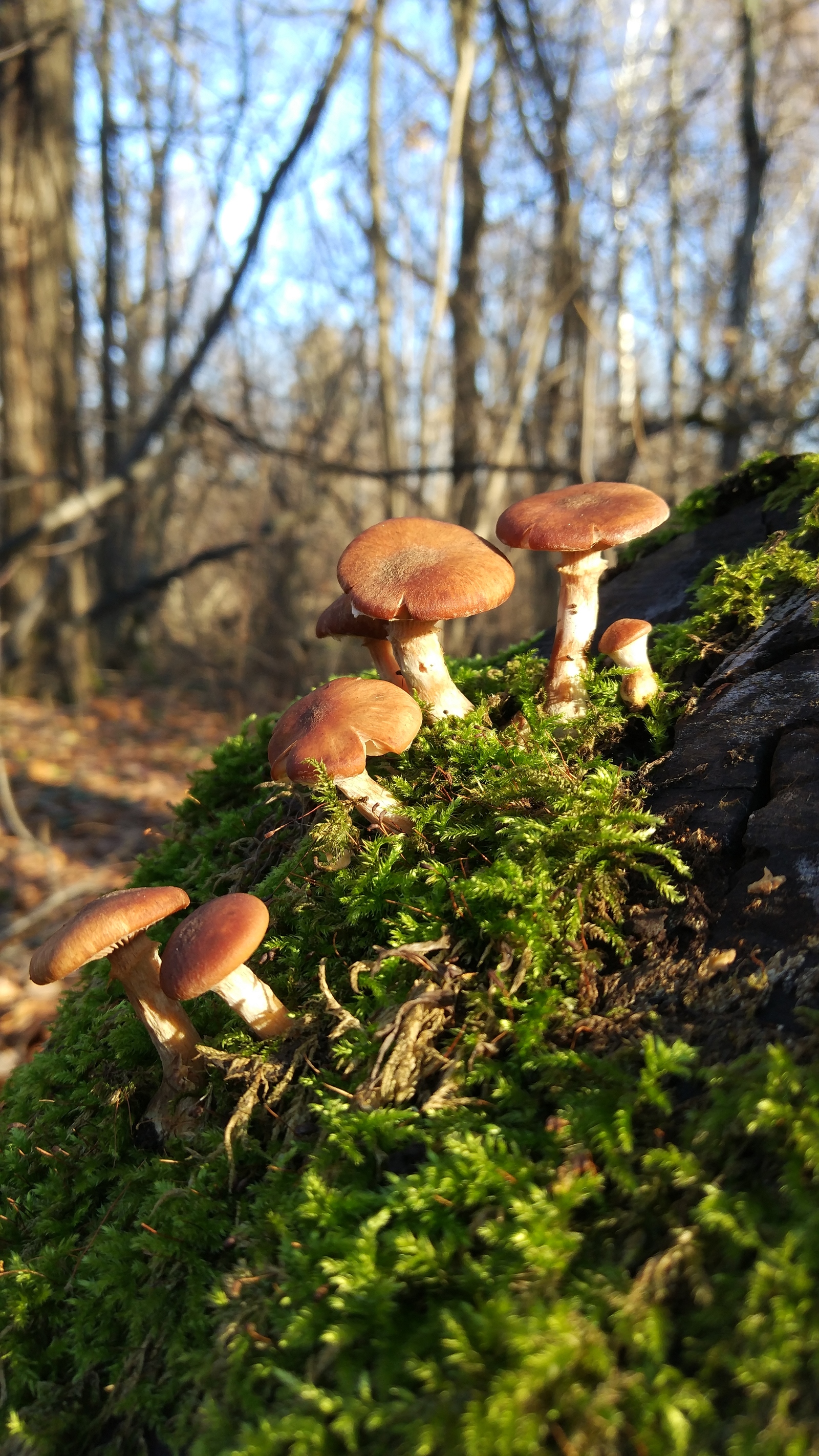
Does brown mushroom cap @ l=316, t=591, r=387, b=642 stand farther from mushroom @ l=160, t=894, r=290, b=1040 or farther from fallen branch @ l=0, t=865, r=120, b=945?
fallen branch @ l=0, t=865, r=120, b=945

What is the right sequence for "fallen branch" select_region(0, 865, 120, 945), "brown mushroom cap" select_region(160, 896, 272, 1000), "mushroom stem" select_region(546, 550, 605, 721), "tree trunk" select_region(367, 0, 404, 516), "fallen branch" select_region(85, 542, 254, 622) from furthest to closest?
"fallen branch" select_region(85, 542, 254, 622), "tree trunk" select_region(367, 0, 404, 516), "fallen branch" select_region(0, 865, 120, 945), "mushroom stem" select_region(546, 550, 605, 721), "brown mushroom cap" select_region(160, 896, 272, 1000)

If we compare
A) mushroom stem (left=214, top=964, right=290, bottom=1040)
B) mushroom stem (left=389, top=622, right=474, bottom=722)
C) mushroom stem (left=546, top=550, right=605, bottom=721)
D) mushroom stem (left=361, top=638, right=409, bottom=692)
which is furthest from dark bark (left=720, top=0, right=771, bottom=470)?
mushroom stem (left=214, top=964, right=290, bottom=1040)

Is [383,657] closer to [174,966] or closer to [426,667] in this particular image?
[426,667]

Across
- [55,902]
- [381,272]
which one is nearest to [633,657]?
[55,902]

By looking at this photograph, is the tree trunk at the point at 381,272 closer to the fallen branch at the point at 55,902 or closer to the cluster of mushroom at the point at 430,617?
the fallen branch at the point at 55,902

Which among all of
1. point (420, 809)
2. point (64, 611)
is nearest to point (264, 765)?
point (420, 809)

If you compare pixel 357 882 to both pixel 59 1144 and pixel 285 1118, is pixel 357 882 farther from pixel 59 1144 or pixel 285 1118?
pixel 59 1144
